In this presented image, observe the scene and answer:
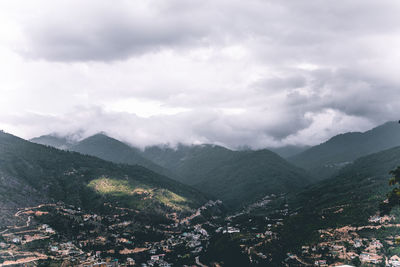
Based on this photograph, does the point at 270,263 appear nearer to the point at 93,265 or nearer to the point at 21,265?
the point at 93,265

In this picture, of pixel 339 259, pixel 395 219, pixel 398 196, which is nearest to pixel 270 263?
pixel 339 259

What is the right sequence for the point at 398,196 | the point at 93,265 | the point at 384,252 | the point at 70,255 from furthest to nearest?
the point at 70,255 → the point at 93,265 → the point at 384,252 → the point at 398,196

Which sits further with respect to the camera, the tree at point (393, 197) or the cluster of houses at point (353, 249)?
the cluster of houses at point (353, 249)

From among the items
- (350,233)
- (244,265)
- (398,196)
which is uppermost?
(398,196)

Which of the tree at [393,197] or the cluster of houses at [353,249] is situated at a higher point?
the tree at [393,197]

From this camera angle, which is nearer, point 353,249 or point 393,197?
point 393,197

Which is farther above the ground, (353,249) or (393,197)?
(393,197)

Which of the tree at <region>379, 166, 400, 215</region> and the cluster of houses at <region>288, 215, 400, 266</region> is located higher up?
the tree at <region>379, 166, 400, 215</region>

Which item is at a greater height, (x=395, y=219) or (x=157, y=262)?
(x=395, y=219)

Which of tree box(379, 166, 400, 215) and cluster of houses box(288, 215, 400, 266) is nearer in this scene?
tree box(379, 166, 400, 215)

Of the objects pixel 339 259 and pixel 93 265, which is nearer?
pixel 339 259

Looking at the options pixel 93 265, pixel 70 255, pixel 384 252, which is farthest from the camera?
pixel 70 255
